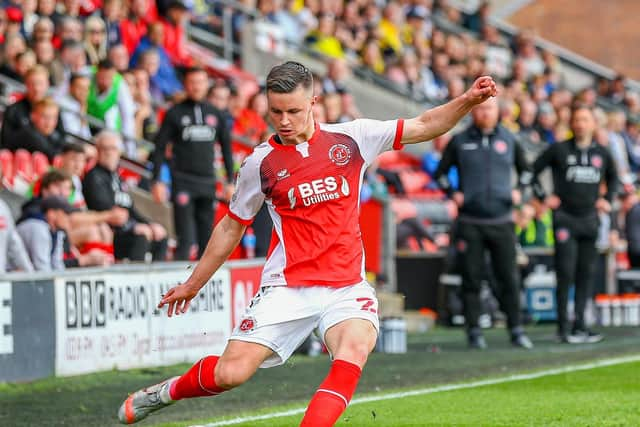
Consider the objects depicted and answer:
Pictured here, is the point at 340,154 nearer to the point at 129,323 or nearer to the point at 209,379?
the point at 209,379

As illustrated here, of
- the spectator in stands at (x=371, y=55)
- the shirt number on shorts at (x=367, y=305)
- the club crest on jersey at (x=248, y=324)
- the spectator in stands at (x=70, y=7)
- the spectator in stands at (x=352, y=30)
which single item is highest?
the spectator in stands at (x=352, y=30)

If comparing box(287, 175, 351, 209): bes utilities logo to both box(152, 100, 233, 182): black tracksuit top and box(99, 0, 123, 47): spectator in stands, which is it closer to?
box(152, 100, 233, 182): black tracksuit top

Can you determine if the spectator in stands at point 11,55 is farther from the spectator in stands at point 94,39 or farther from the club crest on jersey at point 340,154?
the club crest on jersey at point 340,154

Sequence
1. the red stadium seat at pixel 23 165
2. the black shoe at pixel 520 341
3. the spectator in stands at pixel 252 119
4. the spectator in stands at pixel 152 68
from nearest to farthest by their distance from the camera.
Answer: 1. the black shoe at pixel 520 341
2. the red stadium seat at pixel 23 165
3. the spectator in stands at pixel 152 68
4. the spectator in stands at pixel 252 119

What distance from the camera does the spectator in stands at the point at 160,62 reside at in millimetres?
18766

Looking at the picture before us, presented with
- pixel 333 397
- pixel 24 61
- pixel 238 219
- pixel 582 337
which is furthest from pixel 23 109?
pixel 333 397

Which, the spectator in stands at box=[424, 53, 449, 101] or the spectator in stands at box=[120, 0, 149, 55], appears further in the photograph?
the spectator in stands at box=[424, 53, 449, 101]

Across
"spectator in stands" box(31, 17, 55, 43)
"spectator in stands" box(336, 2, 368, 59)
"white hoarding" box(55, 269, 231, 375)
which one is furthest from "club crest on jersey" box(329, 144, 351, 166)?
"spectator in stands" box(336, 2, 368, 59)

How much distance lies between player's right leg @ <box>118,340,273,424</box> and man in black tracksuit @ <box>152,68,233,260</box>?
23.2 ft

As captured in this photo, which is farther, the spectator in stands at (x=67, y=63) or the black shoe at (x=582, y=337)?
the spectator in stands at (x=67, y=63)

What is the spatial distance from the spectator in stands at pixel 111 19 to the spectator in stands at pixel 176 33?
4.76 feet

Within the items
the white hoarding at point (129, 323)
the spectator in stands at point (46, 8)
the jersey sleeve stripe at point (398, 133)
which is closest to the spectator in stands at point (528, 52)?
the spectator in stands at point (46, 8)

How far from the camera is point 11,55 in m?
15.8

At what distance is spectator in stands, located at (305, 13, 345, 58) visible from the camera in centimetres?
2414
